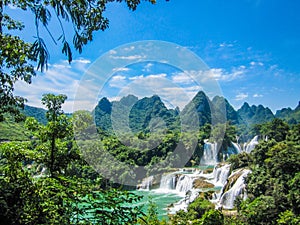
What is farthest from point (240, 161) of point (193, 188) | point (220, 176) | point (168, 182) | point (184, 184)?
point (168, 182)

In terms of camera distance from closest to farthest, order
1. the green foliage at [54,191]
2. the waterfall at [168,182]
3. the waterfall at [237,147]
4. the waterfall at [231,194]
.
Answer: the green foliage at [54,191] → the waterfall at [231,194] → the waterfall at [168,182] → the waterfall at [237,147]

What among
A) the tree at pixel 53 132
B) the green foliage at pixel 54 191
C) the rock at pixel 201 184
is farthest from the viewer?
the rock at pixel 201 184

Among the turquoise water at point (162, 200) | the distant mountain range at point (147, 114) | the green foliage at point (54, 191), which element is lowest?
the turquoise water at point (162, 200)

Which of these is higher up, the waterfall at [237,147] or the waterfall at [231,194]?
the waterfall at [237,147]

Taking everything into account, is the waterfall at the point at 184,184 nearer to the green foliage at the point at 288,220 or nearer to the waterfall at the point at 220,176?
the waterfall at the point at 220,176

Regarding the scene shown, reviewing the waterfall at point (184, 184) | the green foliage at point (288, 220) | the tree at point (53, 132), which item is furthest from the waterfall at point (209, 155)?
the tree at point (53, 132)

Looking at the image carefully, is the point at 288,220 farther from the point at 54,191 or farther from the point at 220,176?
the point at 220,176

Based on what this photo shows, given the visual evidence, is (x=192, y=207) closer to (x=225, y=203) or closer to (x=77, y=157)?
(x=225, y=203)
